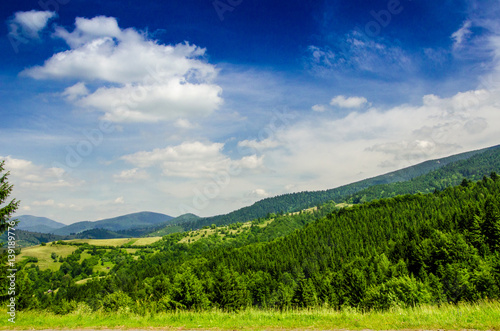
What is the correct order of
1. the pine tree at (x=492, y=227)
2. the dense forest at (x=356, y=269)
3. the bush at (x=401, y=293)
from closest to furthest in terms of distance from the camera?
the bush at (x=401, y=293) < the dense forest at (x=356, y=269) < the pine tree at (x=492, y=227)

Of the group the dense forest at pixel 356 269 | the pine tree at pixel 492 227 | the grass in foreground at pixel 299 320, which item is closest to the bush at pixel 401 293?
the dense forest at pixel 356 269

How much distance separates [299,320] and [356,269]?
268 ft

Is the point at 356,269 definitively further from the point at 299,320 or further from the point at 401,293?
the point at 299,320

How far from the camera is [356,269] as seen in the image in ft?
285

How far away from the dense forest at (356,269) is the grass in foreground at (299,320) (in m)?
2.58

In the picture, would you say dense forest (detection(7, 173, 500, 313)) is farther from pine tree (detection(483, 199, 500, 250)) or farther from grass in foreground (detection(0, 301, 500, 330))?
grass in foreground (detection(0, 301, 500, 330))

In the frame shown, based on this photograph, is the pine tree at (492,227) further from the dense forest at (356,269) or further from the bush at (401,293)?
the bush at (401,293)

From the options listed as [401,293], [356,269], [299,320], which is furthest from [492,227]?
[299,320]

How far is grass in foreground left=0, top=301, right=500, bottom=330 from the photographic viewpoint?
1343 cm

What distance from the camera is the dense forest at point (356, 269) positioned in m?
57.2

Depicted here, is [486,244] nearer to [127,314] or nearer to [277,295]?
[277,295]

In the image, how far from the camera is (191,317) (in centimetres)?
1725

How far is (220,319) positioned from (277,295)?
4755 inches

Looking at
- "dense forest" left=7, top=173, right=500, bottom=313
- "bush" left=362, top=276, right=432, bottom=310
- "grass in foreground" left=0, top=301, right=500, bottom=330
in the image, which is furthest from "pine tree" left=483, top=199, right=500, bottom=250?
"grass in foreground" left=0, top=301, right=500, bottom=330
